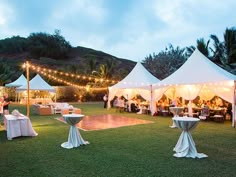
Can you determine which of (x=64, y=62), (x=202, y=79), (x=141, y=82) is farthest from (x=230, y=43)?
(x=64, y=62)

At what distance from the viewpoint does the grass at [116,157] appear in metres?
3.99

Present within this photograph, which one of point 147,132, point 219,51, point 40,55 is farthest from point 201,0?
point 40,55

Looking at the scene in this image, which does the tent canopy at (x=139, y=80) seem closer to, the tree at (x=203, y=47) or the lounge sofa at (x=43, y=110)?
the lounge sofa at (x=43, y=110)

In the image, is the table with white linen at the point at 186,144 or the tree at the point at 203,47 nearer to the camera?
the table with white linen at the point at 186,144

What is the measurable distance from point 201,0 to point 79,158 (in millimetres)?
14641

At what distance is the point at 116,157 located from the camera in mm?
4840

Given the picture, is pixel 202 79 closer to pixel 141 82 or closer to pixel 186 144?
pixel 141 82

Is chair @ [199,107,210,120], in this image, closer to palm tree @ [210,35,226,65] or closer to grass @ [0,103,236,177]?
grass @ [0,103,236,177]

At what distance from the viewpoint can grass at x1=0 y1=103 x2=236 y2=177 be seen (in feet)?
13.1

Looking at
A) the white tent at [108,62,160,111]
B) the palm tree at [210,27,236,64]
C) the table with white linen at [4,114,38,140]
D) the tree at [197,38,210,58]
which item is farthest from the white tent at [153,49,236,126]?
the tree at [197,38,210,58]

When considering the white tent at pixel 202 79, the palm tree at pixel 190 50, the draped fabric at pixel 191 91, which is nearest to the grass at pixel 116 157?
the white tent at pixel 202 79

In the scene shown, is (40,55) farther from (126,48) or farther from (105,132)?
(105,132)

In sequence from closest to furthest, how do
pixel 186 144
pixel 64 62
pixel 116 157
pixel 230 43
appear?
pixel 116 157 → pixel 186 144 → pixel 230 43 → pixel 64 62

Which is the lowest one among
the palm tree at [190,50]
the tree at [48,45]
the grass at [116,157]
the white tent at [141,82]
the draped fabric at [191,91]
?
the grass at [116,157]
